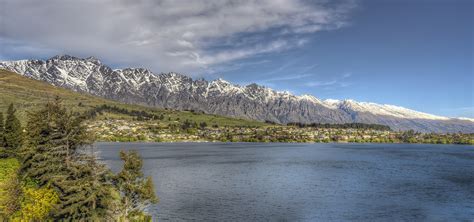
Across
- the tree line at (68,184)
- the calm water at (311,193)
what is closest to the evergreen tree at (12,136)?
the calm water at (311,193)

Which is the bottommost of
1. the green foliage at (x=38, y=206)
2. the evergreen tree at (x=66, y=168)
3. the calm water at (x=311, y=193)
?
the calm water at (x=311, y=193)

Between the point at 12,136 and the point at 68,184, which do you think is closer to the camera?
the point at 68,184

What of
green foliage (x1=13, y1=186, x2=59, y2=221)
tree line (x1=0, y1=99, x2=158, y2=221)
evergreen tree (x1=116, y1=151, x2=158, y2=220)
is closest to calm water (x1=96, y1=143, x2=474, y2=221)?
evergreen tree (x1=116, y1=151, x2=158, y2=220)

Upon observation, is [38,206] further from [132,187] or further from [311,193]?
[311,193]

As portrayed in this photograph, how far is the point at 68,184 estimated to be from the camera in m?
46.0

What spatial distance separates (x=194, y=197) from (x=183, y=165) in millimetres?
75470

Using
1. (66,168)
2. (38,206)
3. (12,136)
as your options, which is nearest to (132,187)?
(66,168)

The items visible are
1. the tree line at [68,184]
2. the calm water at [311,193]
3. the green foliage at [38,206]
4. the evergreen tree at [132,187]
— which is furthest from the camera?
the calm water at [311,193]

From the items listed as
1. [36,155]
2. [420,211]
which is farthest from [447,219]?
[36,155]

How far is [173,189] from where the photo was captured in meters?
110

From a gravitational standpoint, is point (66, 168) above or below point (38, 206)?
above

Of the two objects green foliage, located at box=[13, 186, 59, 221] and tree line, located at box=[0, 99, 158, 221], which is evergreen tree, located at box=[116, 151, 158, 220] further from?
green foliage, located at box=[13, 186, 59, 221]

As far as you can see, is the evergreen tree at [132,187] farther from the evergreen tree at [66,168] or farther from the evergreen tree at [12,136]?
the evergreen tree at [12,136]

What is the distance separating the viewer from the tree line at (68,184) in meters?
45.3
